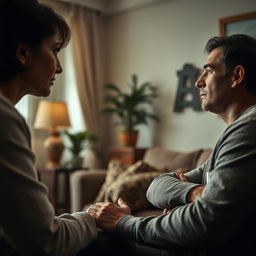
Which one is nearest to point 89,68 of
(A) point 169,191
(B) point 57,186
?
(B) point 57,186

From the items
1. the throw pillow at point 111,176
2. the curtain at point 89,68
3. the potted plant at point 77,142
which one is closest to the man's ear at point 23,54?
the throw pillow at point 111,176

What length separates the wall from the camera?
417 cm

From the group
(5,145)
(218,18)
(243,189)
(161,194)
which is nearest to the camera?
(5,145)

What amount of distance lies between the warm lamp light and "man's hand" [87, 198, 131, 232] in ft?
9.44

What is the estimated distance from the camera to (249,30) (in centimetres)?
385

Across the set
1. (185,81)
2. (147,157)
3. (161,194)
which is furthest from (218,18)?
(161,194)

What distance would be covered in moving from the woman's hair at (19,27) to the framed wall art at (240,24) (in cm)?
314

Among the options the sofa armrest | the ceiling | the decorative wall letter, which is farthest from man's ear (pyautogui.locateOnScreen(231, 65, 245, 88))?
the ceiling

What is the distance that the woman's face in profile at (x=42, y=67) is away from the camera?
3.55ft

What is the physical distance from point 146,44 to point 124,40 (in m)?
0.37

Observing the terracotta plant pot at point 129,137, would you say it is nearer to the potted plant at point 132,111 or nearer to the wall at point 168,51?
the potted plant at point 132,111

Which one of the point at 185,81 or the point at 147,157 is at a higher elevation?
the point at 185,81

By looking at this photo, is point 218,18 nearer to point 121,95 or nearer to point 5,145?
point 121,95

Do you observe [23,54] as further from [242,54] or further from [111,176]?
[111,176]
